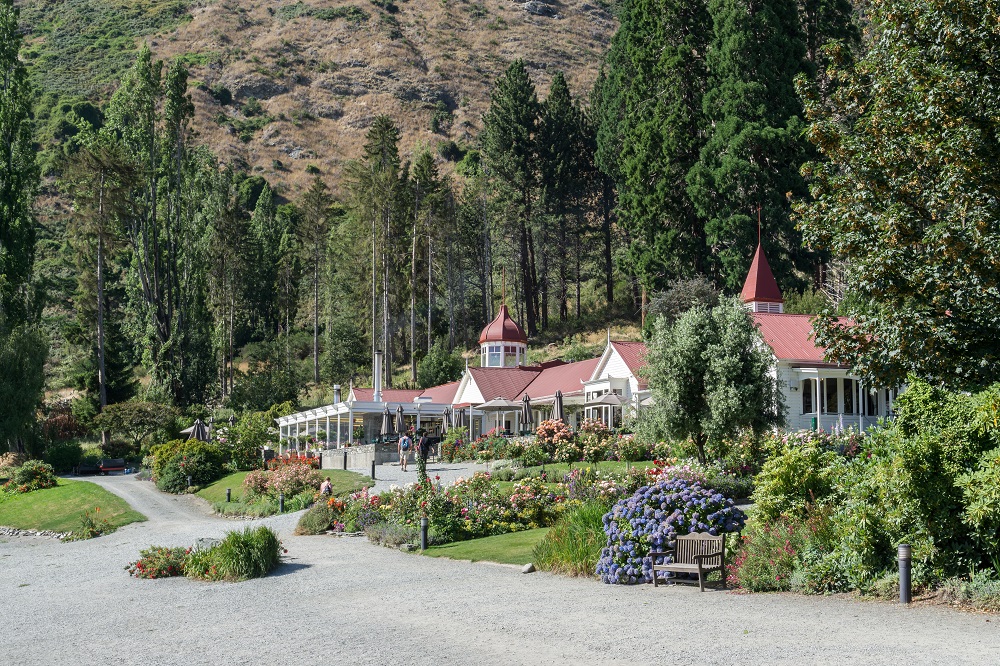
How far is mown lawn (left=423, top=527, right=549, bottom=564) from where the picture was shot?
59.0 ft

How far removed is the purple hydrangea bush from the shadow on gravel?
6.16 m

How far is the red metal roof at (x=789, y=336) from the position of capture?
33.7 metres


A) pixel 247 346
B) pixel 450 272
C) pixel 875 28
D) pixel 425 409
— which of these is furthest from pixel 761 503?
pixel 247 346

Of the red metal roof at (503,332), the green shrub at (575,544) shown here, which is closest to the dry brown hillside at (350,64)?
the red metal roof at (503,332)

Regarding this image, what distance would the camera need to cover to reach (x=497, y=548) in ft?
62.6

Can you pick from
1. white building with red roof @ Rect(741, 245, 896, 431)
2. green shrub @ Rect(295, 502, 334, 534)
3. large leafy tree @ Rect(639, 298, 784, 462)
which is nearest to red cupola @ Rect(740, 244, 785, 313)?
white building with red roof @ Rect(741, 245, 896, 431)

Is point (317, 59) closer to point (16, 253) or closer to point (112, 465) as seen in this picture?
point (16, 253)

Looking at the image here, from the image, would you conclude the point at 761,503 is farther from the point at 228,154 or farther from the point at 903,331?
the point at 228,154

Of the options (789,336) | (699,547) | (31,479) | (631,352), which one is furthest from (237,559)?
(631,352)

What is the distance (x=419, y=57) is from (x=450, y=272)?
11952cm

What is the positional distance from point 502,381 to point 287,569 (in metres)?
31.4

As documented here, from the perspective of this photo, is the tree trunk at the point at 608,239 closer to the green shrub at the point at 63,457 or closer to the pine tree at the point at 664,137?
the pine tree at the point at 664,137

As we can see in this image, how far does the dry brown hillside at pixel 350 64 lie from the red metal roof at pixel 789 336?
369 ft

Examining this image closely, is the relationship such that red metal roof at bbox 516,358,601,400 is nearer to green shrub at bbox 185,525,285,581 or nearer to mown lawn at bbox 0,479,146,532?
mown lawn at bbox 0,479,146,532
